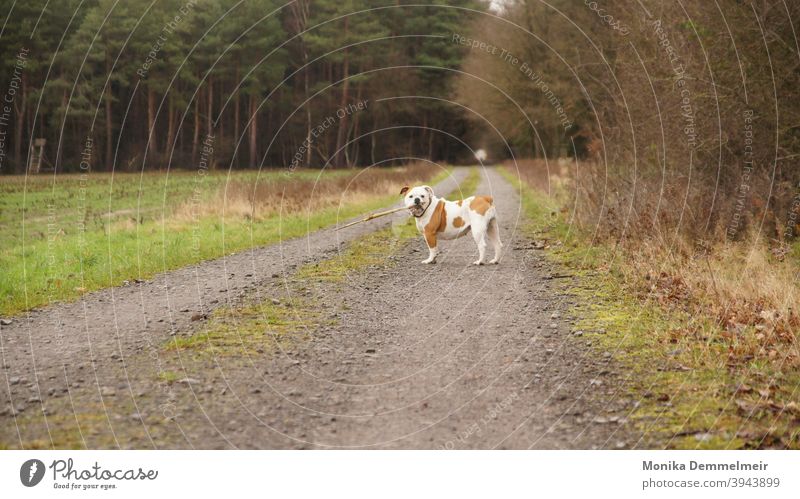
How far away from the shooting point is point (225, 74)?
43.5m

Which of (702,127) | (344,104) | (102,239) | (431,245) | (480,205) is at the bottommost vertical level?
(102,239)

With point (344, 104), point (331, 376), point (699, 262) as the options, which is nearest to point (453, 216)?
point (699, 262)

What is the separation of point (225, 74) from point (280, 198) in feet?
81.3

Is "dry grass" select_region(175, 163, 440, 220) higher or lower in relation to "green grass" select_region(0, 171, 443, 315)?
higher

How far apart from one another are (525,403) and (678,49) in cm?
950

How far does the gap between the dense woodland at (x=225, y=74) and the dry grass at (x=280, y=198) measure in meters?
1.83

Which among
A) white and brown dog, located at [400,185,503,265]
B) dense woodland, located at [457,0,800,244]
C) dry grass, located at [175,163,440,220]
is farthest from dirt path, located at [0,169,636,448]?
dry grass, located at [175,163,440,220]

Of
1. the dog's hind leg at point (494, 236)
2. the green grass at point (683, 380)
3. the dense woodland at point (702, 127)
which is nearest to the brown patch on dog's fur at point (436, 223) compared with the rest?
the dog's hind leg at point (494, 236)

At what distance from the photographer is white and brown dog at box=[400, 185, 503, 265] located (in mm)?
11430

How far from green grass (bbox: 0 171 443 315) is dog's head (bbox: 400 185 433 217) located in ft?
14.8

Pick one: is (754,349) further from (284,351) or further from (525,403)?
(284,351)

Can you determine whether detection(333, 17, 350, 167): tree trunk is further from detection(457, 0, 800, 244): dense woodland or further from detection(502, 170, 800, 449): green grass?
detection(502, 170, 800, 449): green grass

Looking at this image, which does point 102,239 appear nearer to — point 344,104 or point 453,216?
point 453,216

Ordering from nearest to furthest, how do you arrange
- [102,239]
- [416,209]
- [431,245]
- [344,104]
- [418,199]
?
1. [418,199]
2. [416,209]
3. [431,245]
4. [102,239]
5. [344,104]
